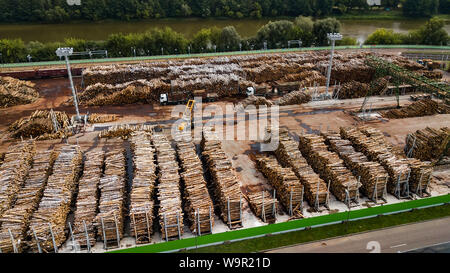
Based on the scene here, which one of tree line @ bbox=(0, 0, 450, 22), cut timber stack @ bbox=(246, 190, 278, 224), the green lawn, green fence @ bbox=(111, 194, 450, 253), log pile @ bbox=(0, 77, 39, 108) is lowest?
the green lawn

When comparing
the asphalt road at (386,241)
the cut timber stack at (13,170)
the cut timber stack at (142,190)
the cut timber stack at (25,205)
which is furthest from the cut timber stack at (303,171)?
the cut timber stack at (13,170)

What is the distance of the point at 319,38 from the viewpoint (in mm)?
65688

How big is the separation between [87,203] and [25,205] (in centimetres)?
384

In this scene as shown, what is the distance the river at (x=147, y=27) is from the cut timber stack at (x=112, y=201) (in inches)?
2273

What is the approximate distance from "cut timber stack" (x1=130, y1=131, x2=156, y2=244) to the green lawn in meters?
3.09

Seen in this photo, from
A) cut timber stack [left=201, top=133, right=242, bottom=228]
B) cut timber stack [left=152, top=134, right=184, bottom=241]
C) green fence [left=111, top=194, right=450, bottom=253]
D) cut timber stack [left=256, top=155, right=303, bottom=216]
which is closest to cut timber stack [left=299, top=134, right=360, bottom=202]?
green fence [left=111, top=194, right=450, bottom=253]

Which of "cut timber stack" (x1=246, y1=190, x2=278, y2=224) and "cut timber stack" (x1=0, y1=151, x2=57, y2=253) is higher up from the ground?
"cut timber stack" (x1=0, y1=151, x2=57, y2=253)

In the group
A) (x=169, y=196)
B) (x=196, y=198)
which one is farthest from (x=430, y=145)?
(x=169, y=196)

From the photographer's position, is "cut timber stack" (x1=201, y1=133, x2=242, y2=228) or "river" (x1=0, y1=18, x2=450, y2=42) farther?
"river" (x1=0, y1=18, x2=450, y2=42)

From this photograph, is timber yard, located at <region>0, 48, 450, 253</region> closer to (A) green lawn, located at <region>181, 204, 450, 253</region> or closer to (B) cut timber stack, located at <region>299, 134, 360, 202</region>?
(B) cut timber stack, located at <region>299, 134, 360, 202</region>

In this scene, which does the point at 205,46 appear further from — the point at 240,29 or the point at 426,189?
the point at 426,189

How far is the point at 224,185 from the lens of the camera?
22.9 m

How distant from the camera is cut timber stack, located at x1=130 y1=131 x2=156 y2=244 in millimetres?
20656
